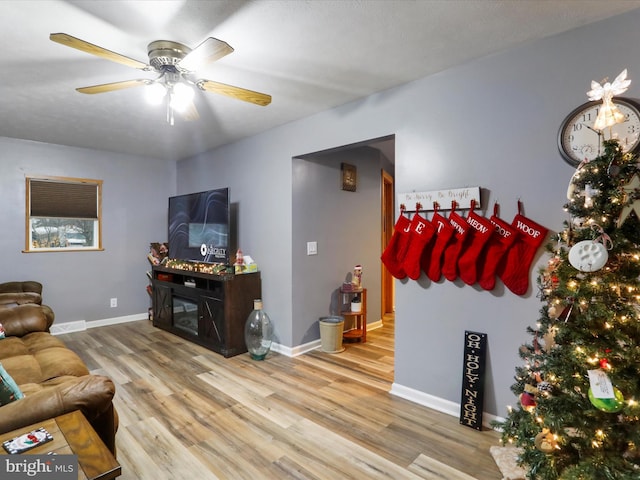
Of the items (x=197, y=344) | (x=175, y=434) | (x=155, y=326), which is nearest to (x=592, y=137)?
(x=175, y=434)

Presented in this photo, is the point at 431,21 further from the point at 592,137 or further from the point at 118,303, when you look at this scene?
the point at 118,303

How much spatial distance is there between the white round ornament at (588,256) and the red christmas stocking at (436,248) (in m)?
1.00

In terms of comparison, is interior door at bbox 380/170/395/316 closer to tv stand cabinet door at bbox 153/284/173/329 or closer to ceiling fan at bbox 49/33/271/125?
tv stand cabinet door at bbox 153/284/173/329

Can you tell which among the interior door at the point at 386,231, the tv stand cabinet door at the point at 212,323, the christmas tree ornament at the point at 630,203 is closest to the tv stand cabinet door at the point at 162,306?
the tv stand cabinet door at the point at 212,323

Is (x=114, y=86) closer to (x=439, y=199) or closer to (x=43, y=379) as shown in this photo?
(x=43, y=379)

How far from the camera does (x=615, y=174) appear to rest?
4.56 ft

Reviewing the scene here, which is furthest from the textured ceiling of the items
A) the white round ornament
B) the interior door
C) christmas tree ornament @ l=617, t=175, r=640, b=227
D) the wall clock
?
the interior door

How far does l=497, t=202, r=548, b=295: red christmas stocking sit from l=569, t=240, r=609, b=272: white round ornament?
0.67 metres

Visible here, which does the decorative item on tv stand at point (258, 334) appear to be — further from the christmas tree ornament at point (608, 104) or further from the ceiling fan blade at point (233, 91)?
the christmas tree ornament at point (608, 104)

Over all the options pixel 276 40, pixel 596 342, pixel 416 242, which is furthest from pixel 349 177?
pixel 596 342

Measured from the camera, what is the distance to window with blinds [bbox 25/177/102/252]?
4.23 meters

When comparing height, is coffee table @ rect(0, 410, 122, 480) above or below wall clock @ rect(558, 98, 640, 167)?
below

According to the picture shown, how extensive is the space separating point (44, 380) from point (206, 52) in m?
1.95

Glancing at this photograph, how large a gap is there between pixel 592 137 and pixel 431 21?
3.40ft
